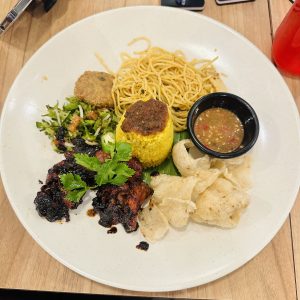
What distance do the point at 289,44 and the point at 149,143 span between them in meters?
1.46

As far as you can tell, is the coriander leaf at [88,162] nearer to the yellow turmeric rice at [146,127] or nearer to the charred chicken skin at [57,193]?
the charred chicken skin at [57,193]

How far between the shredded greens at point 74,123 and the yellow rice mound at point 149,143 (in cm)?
22

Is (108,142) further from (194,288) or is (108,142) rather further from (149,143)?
(194,288)

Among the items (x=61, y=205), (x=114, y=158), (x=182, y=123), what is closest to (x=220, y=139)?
(x=182, y=123)

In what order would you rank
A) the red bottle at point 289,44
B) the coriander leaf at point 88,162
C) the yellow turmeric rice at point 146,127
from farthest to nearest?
the red bottle at point 289,44, the yellow turmeric rice at point 146,127, the coriander leaf at point 88,162

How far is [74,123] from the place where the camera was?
2996 mm

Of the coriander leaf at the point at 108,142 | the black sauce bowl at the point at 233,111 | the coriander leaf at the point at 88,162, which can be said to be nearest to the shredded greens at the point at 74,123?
the coriander leaf at the point at 108,142

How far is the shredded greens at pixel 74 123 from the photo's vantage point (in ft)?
9.84

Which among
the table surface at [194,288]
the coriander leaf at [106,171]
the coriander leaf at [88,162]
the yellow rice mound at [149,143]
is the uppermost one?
the coriander leaf at [88,162]

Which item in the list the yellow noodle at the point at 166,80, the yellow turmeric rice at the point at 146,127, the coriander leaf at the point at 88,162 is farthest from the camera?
the yellow noodle at the point at 166,80

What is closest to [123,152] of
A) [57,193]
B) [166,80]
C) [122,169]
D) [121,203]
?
[122,169]

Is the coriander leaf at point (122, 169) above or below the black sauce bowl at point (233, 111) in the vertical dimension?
above

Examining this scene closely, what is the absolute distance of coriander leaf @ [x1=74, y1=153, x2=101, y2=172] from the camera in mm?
2588

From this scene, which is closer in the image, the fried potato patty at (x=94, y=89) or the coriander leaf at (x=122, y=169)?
the coriander leaf at (x=122, y=169)
